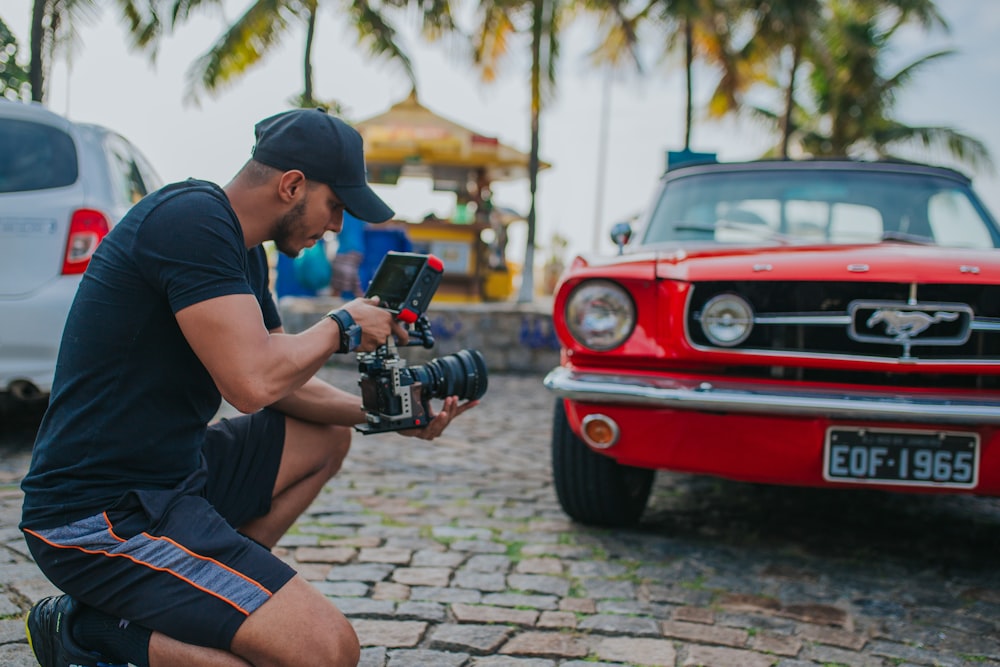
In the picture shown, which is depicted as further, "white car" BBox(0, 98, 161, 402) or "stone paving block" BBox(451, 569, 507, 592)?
"white car" BBox(0, 98, 161, 402)

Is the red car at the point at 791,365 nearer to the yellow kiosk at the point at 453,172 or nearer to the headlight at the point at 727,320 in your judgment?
the headlight at the point at 727,320

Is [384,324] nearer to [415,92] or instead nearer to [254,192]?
[254,192]

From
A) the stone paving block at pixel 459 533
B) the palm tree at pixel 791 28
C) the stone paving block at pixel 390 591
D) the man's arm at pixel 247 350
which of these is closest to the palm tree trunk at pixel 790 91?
the palm tree at pixel 791 28

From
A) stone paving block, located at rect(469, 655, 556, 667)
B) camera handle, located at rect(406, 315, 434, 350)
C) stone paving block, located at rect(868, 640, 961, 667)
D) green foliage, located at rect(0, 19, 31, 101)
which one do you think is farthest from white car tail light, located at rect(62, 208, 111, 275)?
stone paving block, located at rect(868, 640, 961, 667)

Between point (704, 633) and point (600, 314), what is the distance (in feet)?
3.65

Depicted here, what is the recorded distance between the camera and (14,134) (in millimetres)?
4250

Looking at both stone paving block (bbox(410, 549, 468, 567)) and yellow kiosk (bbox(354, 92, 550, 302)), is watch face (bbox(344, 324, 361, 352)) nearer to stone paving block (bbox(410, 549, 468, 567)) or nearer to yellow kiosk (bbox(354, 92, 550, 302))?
stone paving block (bbox(410, 549, 468, 567))

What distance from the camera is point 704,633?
2600 millimetres

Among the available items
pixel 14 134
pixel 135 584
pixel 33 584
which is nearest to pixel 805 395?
pixel 135 584

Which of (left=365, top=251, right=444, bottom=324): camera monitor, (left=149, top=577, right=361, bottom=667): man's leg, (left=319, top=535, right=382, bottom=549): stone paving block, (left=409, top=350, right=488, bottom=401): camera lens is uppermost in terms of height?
(left=365, top=251, right=444, bottom=324): camera monitor

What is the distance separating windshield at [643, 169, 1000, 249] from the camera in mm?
4125

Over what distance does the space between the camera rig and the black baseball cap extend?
0.17 m

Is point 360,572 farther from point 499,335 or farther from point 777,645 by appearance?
point 499,335

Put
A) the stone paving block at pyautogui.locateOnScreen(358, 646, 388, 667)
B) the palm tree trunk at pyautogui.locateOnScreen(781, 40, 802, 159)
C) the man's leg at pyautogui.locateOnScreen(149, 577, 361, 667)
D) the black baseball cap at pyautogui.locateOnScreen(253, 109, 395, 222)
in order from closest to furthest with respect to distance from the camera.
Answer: the man's leg at pyautogui.locateOnScreen(149, 577, 361, 667) < the black baseball cap at pyautogui.locateOnScreen(253, 109, 395, 222) < the stone paving block at pyautogui.locateOnScreen(358, 646, 388, 667) < the palm tree trunk at pyautogui.locateOnScreen(781, 40, 802, 159)
